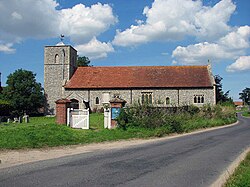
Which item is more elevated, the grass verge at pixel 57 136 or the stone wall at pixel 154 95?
the stone wall at pixel 154 95

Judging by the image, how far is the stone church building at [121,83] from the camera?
44.3m

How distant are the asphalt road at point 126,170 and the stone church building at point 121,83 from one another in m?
31.2

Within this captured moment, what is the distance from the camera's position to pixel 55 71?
48438 millimetres

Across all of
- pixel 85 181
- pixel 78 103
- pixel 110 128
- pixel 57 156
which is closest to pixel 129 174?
pixel 85 181

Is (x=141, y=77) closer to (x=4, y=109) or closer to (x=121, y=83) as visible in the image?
(x=121, y=83)

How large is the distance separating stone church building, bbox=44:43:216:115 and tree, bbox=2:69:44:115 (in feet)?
11.5

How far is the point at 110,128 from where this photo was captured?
19609mm

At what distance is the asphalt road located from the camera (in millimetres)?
7110

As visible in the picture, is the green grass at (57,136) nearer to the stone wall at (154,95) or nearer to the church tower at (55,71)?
the stone wall at (154,95)

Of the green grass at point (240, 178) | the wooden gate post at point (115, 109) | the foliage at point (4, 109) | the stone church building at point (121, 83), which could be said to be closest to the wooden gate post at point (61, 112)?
the wooden gate post at point (115, 109)

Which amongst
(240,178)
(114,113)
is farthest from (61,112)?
(240,178)

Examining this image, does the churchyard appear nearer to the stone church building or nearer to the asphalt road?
the asphalt road

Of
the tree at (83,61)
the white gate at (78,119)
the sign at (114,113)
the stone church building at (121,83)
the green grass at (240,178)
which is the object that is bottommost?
the green grass at (240,178)

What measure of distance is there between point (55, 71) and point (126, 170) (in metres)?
42.1
